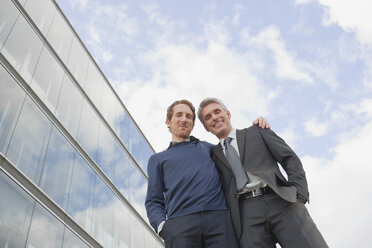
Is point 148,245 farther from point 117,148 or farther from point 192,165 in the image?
point 192,165

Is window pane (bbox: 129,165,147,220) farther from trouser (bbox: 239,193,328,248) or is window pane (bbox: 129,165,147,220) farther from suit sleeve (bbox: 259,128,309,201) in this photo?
trouser (bbox: 239,193,328,248)

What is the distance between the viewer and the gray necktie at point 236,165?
270cm

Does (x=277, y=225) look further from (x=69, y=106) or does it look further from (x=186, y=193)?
(x=69, y=106)

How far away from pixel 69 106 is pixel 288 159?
29.5ft

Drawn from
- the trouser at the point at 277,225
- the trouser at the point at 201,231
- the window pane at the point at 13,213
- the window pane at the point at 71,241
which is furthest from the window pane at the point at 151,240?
the trouser at the point at 277,225

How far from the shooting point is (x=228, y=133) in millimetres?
3268

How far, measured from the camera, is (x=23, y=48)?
8.81 m

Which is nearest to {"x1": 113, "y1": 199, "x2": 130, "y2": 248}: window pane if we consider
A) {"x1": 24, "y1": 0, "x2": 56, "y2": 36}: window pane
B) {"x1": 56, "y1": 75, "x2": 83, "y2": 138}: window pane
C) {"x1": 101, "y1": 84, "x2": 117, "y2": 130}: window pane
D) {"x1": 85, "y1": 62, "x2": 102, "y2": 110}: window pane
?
{"x1": 56, "y1": 75, "x2": 83, "y2": 138}: window pane

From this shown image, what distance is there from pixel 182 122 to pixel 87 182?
767 cm

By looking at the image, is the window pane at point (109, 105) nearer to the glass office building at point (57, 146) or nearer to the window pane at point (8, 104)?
the glass office building at point (57, 146)

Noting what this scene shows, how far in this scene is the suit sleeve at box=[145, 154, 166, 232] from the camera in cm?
278

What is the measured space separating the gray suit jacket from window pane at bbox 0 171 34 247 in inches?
187

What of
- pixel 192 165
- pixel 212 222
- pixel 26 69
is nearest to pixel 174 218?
pixel 212 222

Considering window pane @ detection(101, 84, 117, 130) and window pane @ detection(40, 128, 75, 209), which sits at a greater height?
window pane @ detection(101, 84, 117, 130)
